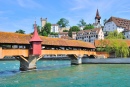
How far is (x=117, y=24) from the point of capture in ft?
258

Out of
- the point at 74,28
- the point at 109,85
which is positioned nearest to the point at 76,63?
the point at 109,85

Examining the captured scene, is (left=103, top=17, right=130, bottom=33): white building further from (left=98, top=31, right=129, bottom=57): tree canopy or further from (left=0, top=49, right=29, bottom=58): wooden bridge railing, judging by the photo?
(left=0, top=49, right=29, bottom=58): wooden bridge railing

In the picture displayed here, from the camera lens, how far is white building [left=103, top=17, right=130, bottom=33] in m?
78.8

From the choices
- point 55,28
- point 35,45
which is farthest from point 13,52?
point 55,28

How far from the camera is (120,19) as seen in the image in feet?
273

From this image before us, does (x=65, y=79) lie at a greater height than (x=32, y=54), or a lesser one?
lesser

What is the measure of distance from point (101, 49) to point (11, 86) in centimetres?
3022

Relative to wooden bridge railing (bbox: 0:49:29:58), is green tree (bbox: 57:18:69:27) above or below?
above

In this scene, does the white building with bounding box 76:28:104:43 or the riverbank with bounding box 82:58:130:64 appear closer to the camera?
the riverbank with bounding box 82:58:130:64

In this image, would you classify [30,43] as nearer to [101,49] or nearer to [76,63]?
[76,63]

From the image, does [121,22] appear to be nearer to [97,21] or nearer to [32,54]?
[97,21]

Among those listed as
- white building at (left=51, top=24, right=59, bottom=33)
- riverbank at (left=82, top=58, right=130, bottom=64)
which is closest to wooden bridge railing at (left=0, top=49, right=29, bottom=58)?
riverbank at (left=82, top=58, right=130, bottom=64)

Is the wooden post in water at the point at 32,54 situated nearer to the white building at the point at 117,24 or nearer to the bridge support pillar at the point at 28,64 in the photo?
the bridge support pillar at the point at 28,64

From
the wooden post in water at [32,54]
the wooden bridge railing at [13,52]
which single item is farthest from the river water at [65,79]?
the wooden bridge railing at [13,52]
